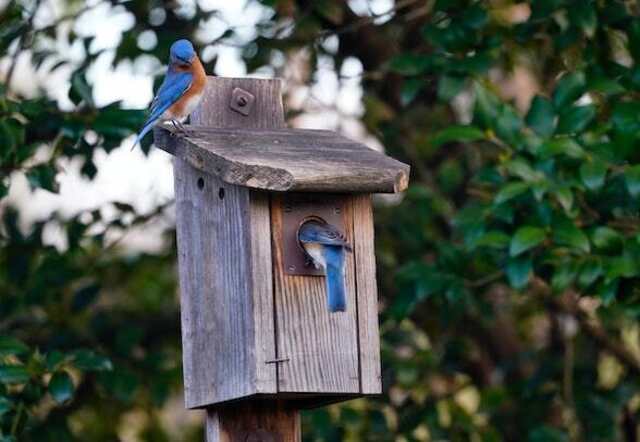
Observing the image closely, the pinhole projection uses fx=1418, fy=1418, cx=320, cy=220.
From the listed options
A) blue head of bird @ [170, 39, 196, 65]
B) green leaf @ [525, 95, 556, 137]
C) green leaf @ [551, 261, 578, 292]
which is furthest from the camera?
green leaf @ [525, 95, 556, 137]

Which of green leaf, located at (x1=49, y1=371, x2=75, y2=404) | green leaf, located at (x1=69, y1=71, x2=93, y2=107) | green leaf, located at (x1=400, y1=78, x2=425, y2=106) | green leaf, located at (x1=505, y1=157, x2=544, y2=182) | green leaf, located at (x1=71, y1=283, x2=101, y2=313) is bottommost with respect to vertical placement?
green leaf, located at (x1=71, y1=283, x2=101, y2=313)

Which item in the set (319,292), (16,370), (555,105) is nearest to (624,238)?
(555,105)

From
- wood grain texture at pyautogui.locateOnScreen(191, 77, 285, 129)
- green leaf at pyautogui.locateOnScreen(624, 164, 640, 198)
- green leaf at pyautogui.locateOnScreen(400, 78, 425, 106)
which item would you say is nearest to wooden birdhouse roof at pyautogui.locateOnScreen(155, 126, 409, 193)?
wood grain texture at pyautogui.locateOnScreen(191, 77, 285, 129)

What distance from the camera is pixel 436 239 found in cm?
692

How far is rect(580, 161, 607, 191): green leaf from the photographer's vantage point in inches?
198

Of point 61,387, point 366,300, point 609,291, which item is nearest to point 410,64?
point 609,291

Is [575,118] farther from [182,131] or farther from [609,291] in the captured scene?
[182,131]

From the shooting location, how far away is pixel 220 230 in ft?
12.9

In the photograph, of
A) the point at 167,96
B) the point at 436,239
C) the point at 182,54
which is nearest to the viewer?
the point at 167,96

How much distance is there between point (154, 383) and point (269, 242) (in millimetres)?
2841

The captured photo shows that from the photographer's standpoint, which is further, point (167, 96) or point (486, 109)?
point (486, 109)

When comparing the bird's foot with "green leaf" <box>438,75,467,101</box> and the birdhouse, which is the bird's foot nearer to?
the birdhouse

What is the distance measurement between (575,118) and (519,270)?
60 centimetres

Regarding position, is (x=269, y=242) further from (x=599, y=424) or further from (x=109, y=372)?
(x=599, y=424)
